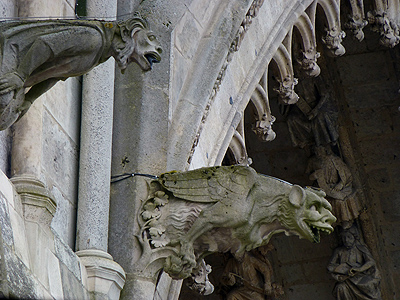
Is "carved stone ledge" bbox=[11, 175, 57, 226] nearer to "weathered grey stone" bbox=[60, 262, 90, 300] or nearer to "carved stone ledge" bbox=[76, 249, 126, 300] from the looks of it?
"weathered grey stone" bbox=[60, 262, 90, 300]

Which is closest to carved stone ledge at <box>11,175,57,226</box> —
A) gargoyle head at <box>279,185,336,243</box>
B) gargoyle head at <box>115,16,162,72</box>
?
gargoyle head at <box>115,16,162,72</box>

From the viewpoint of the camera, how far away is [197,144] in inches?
289

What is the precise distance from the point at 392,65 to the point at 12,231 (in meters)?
6.58

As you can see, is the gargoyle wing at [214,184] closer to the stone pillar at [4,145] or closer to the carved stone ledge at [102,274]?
the carved stone ledge at [102,274]

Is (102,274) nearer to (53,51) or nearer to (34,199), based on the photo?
(34,199)

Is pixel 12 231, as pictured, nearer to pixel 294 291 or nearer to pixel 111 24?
pixel 111 24

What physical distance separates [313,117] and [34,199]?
577 centimetres

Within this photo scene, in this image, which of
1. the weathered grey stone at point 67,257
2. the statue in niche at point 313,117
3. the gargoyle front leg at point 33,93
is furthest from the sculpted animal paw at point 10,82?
the statue in niche at point 313,117

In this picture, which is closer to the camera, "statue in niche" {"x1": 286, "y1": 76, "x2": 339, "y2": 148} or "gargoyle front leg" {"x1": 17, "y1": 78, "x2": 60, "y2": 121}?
"gargoyle front leg" {"x1": 17, "y1": 78, "x2": 60, "y2": 121}

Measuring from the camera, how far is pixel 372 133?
1149 centimetres

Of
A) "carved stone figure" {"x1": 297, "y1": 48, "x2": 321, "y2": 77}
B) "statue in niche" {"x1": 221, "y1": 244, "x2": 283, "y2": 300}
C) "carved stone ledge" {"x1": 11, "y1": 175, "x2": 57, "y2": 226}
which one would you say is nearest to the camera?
"carved stone ledge" {"x1": 11, "y1": 175, "x2": 57, "y2": 226}

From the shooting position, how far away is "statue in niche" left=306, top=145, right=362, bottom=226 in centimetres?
1118

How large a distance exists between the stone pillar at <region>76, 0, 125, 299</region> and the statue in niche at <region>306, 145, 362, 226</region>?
463cm

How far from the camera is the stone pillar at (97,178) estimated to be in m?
6.34
